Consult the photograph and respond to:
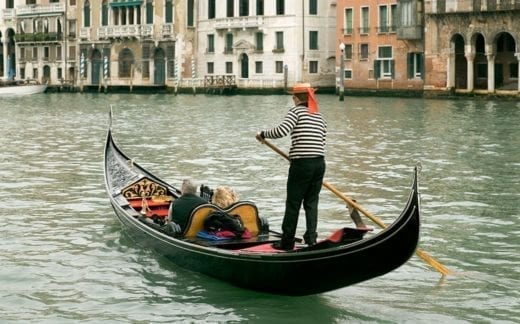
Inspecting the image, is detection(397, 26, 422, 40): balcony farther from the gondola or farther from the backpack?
the backpack

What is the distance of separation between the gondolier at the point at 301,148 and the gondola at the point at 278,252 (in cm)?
24

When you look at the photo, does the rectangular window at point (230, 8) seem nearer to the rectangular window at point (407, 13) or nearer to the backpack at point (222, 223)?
the rectangular window at point (407, 13)

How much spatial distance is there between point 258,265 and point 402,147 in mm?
11656

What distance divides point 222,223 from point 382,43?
34079 mm

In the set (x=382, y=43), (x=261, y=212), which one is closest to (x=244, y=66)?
(x=382, y=43)

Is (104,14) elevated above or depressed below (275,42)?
above

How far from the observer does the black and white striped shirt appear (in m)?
7.14

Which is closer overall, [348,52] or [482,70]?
[482,70]

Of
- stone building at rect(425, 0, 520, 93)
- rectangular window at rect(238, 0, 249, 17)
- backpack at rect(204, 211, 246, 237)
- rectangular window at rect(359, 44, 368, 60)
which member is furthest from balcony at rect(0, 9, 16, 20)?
backpack at rect(204, 211, 246, 237)

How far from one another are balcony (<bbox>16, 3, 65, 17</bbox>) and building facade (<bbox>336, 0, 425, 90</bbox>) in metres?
18.3

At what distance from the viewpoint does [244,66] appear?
47.1m

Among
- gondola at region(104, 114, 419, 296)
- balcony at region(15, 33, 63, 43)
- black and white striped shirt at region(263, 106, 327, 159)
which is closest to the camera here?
gondola at region(104, 114, 419, 296)

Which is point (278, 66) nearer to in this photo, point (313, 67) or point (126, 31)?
point (313, 67)

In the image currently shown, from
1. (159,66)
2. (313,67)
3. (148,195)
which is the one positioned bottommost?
(148,195)
